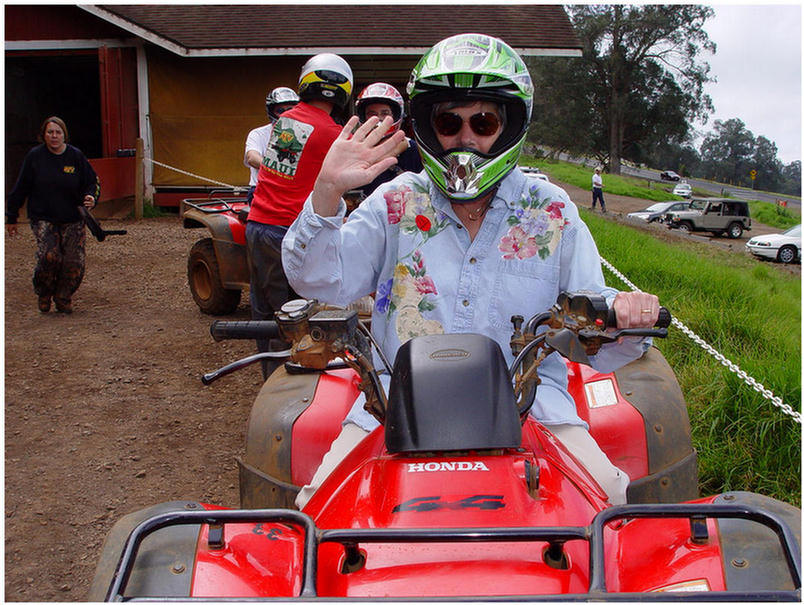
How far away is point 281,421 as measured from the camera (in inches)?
117

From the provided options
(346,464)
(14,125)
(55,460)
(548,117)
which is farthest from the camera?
(548,117)

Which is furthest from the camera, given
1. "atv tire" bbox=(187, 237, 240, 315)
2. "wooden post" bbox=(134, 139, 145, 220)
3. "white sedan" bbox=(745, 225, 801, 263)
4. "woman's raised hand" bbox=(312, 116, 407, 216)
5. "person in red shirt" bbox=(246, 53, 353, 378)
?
"white sedan" bbox=(745, 225, 801, 263)

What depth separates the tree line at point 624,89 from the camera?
5094 centimetres

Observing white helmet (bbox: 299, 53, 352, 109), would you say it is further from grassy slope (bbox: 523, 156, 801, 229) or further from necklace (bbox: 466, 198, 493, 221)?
grassy slope (bbox: 523, 156, 801, 229)

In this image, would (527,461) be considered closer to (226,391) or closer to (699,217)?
(226,391)

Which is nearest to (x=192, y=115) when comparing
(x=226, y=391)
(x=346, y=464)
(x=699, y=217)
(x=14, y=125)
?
(x=14, y=125)

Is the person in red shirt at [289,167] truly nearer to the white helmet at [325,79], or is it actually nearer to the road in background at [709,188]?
the white helmet at [325,79]

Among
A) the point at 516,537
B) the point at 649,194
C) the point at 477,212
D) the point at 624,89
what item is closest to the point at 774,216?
the point at 649,194

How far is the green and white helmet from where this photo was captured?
2.49m

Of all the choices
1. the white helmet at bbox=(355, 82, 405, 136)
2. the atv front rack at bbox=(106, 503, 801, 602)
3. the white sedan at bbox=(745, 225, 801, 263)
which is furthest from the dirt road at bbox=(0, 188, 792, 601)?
the white sedan at bbox=(745, 225, 801, 263)

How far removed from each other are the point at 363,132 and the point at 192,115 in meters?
15.2

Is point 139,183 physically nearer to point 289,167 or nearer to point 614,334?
point 289,167

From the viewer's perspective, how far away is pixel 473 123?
2.61 meters

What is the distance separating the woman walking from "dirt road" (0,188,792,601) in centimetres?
42
